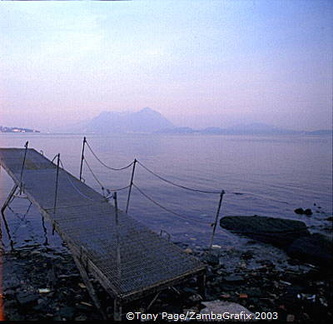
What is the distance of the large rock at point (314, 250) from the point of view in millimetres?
8773

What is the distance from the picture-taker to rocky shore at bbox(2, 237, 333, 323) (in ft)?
20.0

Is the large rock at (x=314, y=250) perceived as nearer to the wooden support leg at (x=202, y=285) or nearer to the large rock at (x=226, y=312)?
the large rock at (x=226, y=312)

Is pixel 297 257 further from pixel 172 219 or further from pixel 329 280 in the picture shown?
pixel 172 219

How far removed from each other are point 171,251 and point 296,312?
2.95 m

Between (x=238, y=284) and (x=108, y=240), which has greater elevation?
(x=108, y=240)

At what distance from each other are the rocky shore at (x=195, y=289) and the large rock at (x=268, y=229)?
4.24 feet

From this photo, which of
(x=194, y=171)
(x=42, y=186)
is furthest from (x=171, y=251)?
(x=194, y=171)

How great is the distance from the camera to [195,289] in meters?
7.04

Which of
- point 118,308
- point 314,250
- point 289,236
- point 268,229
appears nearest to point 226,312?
point 118,308

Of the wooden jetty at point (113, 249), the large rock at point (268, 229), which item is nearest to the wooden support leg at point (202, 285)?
the wooden jetty at point (113, 249)

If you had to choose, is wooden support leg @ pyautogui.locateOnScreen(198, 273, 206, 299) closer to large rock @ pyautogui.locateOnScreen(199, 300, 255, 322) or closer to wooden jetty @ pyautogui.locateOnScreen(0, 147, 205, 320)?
wooden jetty @ pyautogui.locateOnScreen(0, 147, 205, 320)

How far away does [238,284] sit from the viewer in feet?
24.8

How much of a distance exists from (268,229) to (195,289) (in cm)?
573

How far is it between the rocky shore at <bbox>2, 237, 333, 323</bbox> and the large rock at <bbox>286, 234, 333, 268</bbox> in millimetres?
225
